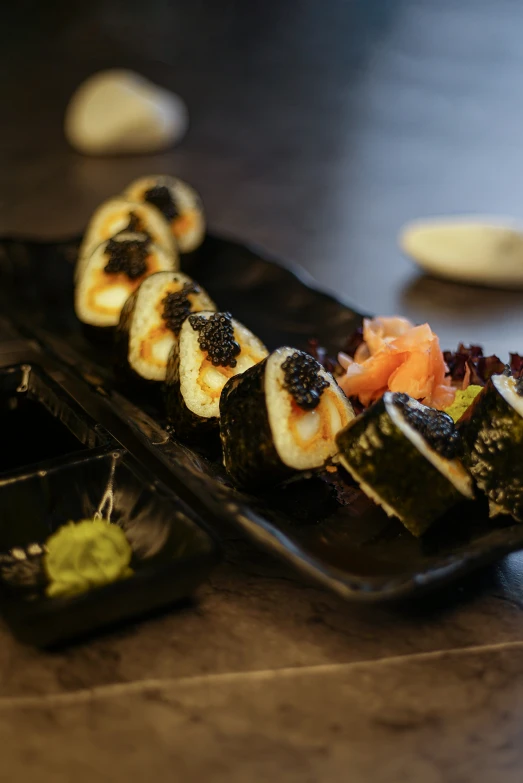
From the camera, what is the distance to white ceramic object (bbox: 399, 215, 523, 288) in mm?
3730

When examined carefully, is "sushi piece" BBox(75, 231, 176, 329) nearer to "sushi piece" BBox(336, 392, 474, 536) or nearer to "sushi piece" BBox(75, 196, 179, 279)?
"sushi piece" BBox(75, 196, 179, 279)

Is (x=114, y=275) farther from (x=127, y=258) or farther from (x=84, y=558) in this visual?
(x=84, y=558)

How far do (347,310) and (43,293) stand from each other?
1205 mm

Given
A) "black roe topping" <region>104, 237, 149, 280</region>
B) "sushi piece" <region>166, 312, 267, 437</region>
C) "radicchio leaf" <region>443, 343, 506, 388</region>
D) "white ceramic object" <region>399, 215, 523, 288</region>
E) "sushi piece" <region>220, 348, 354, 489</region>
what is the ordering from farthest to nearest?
"white ceramic object" <region>399, 215, 523, 288</region>, "black roe topping" <region>104, 237, 149, 280</region>, "radicchio leaf" <region>443, 343, 506, 388</region>, "sushi piece" <region>166, 312, 267, 437</region>, "sushi piece" <region>220, 348, 354, 489</region>

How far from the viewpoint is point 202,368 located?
248 centimetres

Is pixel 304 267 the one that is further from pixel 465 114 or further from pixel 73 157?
pixel 465 114

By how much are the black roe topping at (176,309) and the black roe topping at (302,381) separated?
61 centimetres

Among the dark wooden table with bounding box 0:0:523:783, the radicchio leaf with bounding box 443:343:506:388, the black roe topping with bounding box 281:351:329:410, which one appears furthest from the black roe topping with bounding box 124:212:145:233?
the black roe topping with bounding box 281:351:329:410

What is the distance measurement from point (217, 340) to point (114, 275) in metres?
0.79

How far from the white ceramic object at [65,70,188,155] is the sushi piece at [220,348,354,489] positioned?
3459mm

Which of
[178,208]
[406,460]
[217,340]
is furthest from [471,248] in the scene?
[406,460]

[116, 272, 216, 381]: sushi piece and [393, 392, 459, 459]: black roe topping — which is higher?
[393, 392, 459, 459]: black roe topping

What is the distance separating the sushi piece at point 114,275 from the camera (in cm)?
312

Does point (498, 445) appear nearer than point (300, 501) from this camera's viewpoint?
Yes
